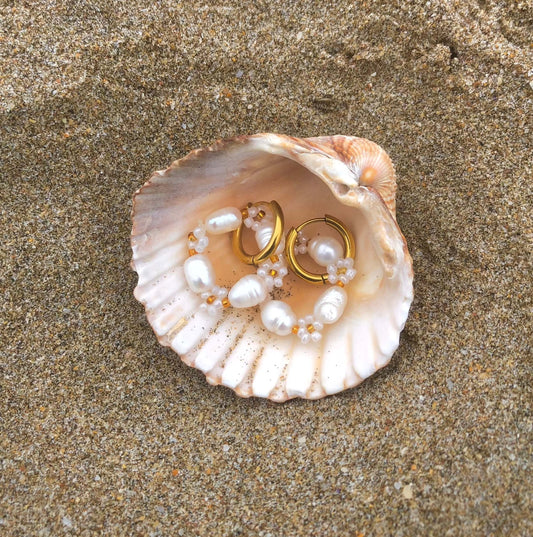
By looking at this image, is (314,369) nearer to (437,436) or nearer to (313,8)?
(437,436)

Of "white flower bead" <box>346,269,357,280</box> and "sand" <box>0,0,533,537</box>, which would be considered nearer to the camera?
"sand" <box>0,0,533,537</box>

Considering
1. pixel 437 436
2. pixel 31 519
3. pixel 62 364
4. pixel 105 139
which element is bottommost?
pixel 31 519

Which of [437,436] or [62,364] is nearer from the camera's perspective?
[437,436]

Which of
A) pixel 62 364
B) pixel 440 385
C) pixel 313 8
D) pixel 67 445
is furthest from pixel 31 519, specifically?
pixel 313 8

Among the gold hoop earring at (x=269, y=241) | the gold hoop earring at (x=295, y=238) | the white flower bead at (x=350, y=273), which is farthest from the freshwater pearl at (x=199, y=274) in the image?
the white flower bead at (x=350, y=273)

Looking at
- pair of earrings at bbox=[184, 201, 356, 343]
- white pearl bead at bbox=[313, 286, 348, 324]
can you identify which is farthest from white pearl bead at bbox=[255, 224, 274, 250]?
white pearl bead at bbox=[313, 286, 348, 324]

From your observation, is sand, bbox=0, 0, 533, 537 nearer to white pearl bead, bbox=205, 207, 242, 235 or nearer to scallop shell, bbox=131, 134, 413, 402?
scallop shell, bbox=131, 134, 413, 402

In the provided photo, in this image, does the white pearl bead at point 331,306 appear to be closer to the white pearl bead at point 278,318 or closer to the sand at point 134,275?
the white pearl bead at point 278,318
